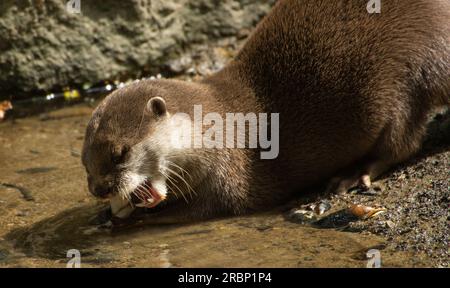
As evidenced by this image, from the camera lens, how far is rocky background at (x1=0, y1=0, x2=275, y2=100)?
5.59 m

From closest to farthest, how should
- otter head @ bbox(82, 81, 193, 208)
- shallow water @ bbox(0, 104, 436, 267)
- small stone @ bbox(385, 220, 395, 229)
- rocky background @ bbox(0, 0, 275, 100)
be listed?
shallow water @ bbox(0, 104, 436, 267)
small stone @ bbox(385, 220, 395, 229)
otter head @ bbox(82, 81, 193, 208)
rocky background @ bbox(0, 0, 275, 100)

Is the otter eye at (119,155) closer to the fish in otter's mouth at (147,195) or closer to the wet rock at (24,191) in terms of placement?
the fish in otter's mouth at (147,195)

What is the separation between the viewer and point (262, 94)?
4199 mm

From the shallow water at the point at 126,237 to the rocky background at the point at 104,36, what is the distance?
1027mm

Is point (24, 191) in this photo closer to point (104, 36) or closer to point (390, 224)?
point (104, 36)

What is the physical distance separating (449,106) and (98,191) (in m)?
1.78

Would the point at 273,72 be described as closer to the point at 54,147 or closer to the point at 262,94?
the point at 262,94

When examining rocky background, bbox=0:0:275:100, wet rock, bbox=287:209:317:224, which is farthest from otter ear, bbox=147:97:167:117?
rocky background, bbox=0:0:275:100

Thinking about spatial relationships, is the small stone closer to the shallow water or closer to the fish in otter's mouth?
the shallow water

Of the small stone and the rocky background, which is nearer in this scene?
the small stone

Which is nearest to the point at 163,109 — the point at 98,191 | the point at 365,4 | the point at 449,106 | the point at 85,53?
the point at 98,191

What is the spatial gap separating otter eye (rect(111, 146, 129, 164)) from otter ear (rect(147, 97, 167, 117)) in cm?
23

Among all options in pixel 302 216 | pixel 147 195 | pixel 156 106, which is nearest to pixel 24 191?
pixel 147 195
